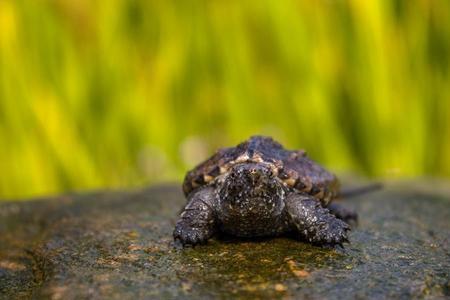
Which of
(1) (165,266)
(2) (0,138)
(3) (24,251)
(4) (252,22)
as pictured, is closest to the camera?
(1) (165,266)

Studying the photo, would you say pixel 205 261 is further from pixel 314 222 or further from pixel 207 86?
pixel 207 86

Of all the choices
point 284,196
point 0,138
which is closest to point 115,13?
point 0,138

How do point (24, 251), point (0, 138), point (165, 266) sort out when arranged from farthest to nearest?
point (0, 138)
point (24, 251)
point (165, 266)

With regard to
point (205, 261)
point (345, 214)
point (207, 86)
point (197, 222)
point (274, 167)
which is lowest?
point (205, 261)

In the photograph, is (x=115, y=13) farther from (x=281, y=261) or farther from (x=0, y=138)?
(x=281, y=261)

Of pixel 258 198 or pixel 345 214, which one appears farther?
pixel 345 214

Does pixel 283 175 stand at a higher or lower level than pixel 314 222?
higher

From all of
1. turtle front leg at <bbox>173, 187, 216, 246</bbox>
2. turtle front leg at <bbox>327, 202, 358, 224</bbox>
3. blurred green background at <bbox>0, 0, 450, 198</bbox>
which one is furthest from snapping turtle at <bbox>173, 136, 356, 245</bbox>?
blurred green background at <bbox>0, 0, 450, 198</bbox>

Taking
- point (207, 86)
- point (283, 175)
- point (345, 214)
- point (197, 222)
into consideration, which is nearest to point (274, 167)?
point (283, 175)
